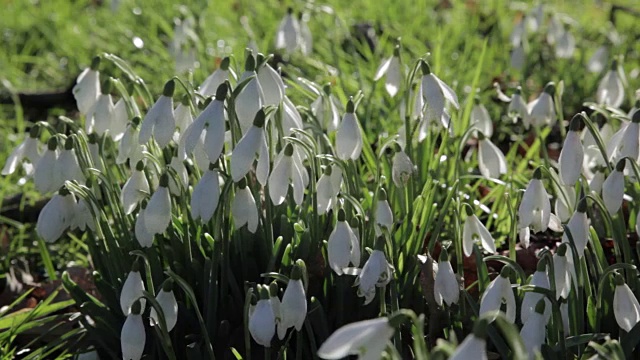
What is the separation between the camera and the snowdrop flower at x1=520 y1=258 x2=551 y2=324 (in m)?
1.68

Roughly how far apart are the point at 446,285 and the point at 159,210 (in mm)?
568

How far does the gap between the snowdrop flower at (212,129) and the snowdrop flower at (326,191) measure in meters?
0.29

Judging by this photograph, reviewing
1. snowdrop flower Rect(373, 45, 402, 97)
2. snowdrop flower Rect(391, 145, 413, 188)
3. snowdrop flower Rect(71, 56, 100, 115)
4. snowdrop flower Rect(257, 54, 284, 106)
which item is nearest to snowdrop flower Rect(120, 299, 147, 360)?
snowdrop flower Rect(257, 54, 284, 106)

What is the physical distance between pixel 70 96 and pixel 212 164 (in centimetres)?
246

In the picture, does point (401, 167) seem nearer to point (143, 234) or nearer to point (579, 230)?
point (579, 230)

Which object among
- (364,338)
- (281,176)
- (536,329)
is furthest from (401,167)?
(364,338)

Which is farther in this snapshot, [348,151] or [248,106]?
[348,151]

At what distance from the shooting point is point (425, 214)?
215 cm

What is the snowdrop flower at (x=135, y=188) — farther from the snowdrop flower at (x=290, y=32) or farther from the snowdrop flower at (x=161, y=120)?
the snowdrop flower at (x=290, y=32)

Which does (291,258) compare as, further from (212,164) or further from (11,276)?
(11,276)

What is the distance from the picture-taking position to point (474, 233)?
196 centimetres

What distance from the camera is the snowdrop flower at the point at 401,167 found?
196 cm

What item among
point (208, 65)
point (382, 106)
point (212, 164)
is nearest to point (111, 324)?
point (212, 164)

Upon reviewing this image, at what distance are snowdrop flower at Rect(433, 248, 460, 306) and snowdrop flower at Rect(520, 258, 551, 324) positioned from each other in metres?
0.13
